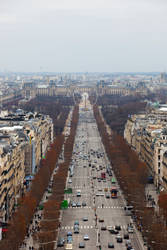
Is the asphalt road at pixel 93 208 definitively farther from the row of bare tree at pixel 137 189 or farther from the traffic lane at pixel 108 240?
the row of bare tree at pixel 137 189

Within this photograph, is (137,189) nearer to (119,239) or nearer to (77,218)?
(77,218)

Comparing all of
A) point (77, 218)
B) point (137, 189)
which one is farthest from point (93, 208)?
point (137, 189)

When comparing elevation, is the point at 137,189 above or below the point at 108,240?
above

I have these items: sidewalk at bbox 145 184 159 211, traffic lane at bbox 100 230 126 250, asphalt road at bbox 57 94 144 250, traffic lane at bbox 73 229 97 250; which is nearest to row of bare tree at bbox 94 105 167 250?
sidewalk at bbox 145 184 159 211

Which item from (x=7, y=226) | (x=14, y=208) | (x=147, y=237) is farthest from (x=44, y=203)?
(x=147, y=237)

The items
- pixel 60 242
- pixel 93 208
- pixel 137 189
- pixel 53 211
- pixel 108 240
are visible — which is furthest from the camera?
pixel 137 189

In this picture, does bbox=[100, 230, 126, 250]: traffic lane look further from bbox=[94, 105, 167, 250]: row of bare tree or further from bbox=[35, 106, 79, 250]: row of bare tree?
bbox=[35, 106, 79, 250]: row of bare tree

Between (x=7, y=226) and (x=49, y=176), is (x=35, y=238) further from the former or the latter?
(x=49, y=176)
